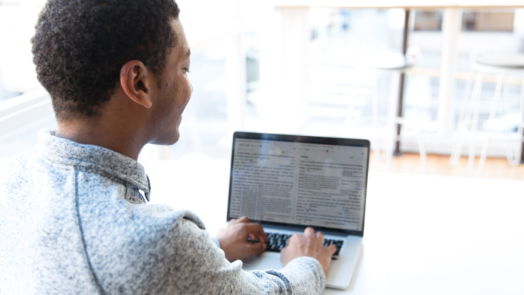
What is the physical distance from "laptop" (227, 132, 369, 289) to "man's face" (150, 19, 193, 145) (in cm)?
37

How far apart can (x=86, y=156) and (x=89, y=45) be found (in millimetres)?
150

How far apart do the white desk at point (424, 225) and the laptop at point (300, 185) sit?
0.08m

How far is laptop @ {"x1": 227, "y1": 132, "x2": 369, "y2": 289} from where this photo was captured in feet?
3.71

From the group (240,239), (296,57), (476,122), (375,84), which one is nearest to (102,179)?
(240,239)

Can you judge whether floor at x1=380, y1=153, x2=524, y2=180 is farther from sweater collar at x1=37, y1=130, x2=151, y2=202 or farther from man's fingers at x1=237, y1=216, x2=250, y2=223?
Answer: sweater collar at x1=37, y1=130, x2=151, y2=202

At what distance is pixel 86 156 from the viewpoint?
0.67 m

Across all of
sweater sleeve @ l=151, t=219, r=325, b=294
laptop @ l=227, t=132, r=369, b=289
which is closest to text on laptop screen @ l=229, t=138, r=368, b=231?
laptop @ l=227, t=132, r=369, b=289

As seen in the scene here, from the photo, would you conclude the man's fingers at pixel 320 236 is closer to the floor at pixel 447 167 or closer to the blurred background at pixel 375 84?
the blurred background at pixel 375 84

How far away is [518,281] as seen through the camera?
37.5 inches

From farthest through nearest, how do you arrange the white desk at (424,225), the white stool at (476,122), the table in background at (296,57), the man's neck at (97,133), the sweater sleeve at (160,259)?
1. the table in background at (296,57)
2. the white stool at (476,122)
3. the white desk at (424,225)
4. the man's neck at (97,133)
5. the sweater sleeve at (160,259)

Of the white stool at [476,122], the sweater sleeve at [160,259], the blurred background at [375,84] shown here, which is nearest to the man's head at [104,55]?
the sweater sleeve at [160,259]

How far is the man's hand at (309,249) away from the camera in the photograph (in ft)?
3.30

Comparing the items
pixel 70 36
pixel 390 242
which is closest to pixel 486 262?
pixel 390 242

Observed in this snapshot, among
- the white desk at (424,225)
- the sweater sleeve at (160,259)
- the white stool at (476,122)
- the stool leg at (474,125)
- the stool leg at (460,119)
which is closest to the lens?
the sweater sleeve at (160,259)
